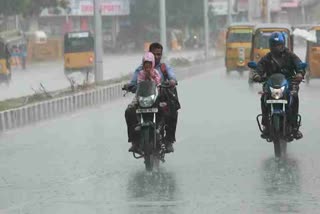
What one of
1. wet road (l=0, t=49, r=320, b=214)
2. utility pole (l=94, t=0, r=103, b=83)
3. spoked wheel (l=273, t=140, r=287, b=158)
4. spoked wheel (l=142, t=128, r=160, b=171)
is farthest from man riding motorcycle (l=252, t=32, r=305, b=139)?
utility pole (l=94, t=0, r=103, b=83)

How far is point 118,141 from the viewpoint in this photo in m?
14.7

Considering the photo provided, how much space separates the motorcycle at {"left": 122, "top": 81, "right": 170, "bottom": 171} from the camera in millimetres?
10500

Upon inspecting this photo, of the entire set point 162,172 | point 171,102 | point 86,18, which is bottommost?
point 86,18

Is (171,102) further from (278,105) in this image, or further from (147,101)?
(278,105)

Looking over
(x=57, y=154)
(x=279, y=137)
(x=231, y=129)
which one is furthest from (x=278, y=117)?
(x=231, y=129)

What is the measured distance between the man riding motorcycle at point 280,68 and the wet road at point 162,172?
51 cm

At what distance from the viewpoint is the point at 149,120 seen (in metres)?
10.6

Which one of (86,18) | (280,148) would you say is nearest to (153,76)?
(280,148)

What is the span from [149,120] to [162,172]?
2.25ft

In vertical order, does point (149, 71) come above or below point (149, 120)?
above

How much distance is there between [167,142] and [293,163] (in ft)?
5.04

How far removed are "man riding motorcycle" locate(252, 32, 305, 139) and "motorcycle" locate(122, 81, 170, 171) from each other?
64.8 inches

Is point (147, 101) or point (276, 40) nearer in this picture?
point (147, 101)

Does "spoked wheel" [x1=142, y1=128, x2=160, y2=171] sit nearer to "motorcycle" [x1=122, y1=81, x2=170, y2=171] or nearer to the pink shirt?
"motorcycle" [x1=122, y1=81, x2=170, y2=171]
